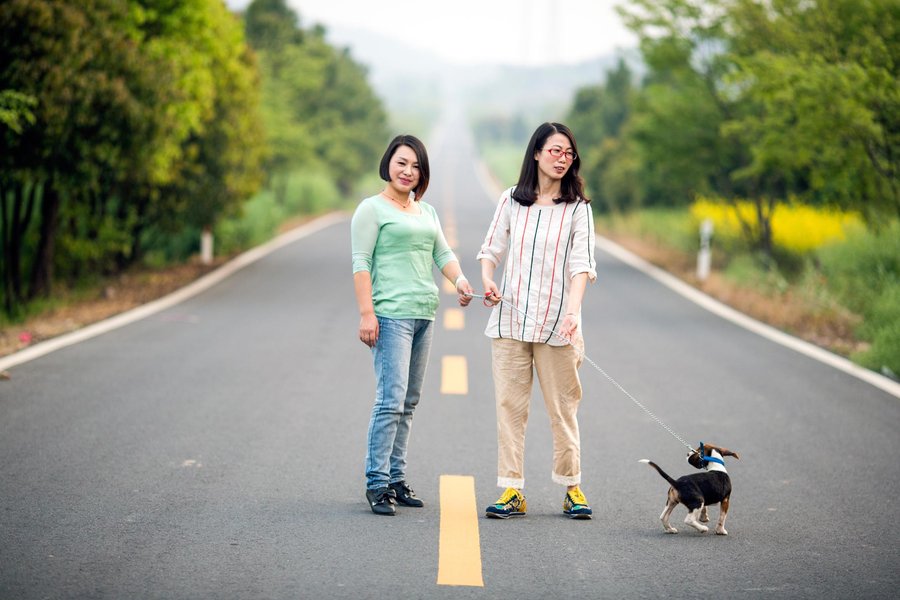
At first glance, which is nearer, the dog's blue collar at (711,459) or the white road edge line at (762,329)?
the dog's blue collar at (711,459)

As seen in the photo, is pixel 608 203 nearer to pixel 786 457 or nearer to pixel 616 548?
pixel 786 457

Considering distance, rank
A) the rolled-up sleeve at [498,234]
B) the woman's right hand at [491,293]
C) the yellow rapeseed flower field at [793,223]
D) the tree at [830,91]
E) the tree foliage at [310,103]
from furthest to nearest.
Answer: the tree foliage at [310,103], the yellow rapeseed flower field at [793,223], the tree at [830,91], the rolled-up sleeve at [498,234], the woman's right hand at [491,293]

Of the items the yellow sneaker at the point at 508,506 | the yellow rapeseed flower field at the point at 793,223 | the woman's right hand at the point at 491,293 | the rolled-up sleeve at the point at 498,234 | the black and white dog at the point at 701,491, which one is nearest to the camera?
the black and white dog at the point at 701,491

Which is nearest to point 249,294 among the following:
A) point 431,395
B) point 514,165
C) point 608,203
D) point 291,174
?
point 431,395

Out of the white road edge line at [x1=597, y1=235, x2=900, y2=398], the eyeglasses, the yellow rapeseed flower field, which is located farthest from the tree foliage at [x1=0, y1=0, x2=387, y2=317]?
the yellow rapeseed flower field

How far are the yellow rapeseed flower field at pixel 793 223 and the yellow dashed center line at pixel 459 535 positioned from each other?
13.5m

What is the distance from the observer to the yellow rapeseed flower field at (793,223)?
19.7m

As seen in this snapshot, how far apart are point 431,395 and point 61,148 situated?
6.22 metres

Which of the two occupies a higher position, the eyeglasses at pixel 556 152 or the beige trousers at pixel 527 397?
the eyeglasses at pixel 556 152

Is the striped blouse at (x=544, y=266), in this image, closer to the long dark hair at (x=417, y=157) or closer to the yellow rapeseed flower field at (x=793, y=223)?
the long dark hair at (x=417, y=157)

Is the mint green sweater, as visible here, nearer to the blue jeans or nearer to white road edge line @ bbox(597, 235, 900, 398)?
the blue jeans

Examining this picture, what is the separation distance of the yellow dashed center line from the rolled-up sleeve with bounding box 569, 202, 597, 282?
1.30 metres

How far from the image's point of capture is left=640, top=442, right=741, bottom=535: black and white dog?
16.5ft

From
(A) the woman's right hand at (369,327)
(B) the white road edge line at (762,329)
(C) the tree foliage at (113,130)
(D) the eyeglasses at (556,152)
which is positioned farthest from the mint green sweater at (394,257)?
(C) the tree foliage at (113,130)
